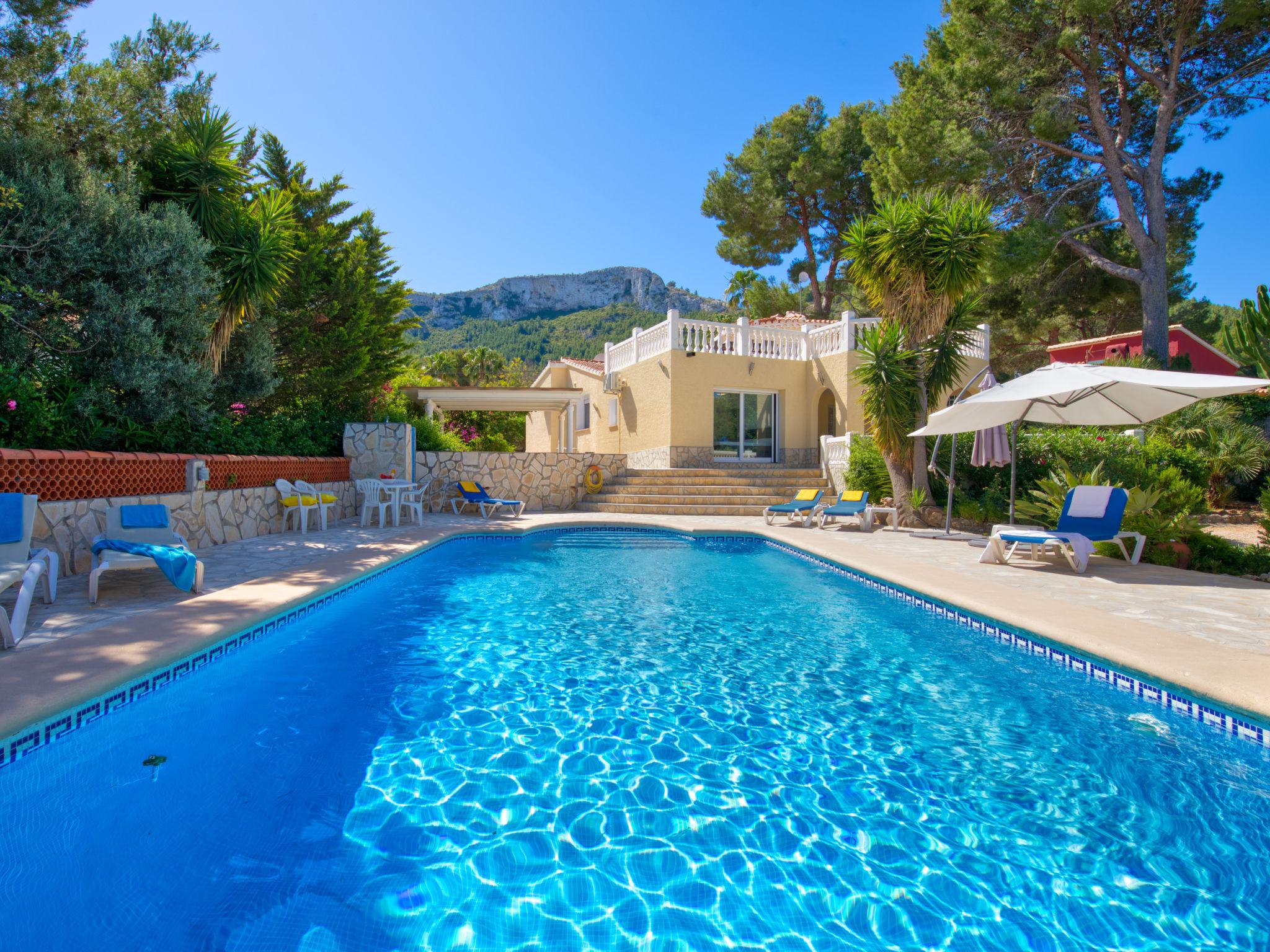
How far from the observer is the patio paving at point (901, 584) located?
3865 mm

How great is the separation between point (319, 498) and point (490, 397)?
27.0 ft

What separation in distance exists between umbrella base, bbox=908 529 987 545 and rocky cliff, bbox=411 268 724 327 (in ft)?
243

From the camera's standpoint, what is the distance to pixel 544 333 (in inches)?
2827

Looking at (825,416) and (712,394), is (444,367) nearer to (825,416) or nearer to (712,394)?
(712,394)

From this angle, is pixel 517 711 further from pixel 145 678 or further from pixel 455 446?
pixel 455 446

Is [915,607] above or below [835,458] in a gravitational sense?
below

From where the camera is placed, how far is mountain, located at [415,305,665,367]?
6519 centimetres

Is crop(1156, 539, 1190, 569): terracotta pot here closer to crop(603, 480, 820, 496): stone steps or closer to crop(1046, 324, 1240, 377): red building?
crop(603, 480, 820, 496): stone steps

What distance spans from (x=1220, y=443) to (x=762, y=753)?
14.0 m

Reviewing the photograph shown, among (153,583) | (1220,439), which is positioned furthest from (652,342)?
(153,583)

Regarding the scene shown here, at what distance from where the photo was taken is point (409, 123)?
1614cm

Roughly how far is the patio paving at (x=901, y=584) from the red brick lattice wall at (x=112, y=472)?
1.03m

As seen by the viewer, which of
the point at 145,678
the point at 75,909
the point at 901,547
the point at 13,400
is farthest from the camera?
the point at 901,547

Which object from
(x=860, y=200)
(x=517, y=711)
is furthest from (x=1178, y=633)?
(x=860, y=200)
